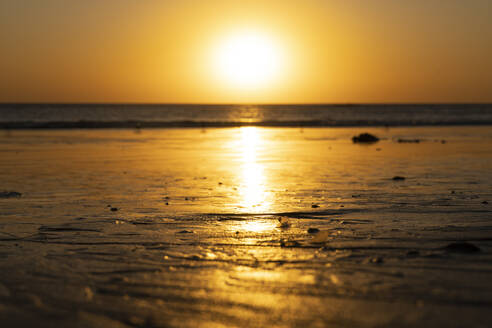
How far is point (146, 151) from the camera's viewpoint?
64.5ft

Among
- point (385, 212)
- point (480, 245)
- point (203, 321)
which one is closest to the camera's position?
point (203, 321)

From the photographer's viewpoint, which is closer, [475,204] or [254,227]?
[254,227]

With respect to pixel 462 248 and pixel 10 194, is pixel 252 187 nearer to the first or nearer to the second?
pixel 10 194

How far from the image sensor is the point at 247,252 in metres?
5.49

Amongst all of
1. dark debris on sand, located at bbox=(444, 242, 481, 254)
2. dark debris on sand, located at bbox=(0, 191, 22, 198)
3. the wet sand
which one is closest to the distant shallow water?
dark debris on sand, located at bbox=(0, 191, 22, 198)

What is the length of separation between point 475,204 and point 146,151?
1404 centimetres

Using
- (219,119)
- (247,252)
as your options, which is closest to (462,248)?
(247,252)

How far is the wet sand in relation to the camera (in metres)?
3.83

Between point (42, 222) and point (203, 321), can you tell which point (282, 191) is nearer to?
point (42, 222)

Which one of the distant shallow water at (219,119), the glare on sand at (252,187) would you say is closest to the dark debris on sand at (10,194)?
the glare on sand at (252,187)

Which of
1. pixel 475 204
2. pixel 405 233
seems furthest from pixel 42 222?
pixel 475 204

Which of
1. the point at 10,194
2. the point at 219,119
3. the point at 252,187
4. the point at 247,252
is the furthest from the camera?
the point at 219,119

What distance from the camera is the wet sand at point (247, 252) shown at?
151 inches

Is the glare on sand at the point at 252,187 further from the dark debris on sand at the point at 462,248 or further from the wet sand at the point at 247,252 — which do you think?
the dark debris on sand at the point at 462,248
